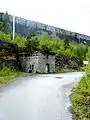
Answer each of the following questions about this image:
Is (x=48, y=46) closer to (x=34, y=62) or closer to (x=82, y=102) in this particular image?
(x=34, y=62)

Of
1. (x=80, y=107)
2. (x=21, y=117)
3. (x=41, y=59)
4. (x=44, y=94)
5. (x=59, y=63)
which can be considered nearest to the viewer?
(x=21, y=117)

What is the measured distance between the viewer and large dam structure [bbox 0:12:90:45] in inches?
2734

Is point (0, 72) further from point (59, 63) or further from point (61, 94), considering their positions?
point (59, 63)

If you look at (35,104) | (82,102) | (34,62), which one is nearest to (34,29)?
(34,62)

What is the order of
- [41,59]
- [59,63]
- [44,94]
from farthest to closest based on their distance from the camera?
1. [59,63]
2. [41,59]
3. [44,94]

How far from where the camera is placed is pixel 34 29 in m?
77.6

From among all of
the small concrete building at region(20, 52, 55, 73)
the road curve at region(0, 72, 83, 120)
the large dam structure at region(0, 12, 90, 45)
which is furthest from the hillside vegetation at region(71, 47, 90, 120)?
the large dam structure at region(0, 12, 90, 45)

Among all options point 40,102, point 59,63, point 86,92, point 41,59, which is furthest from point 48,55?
point 40,102

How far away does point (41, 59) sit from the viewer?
41250 mm

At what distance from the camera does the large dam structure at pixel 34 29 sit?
6944cm

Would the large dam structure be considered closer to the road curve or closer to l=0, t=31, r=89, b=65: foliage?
l=0, t=31, r=89, b=65: foliage

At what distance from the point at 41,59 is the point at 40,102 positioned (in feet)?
82.3

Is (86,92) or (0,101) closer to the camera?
(0,101)

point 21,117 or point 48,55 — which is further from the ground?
point 48,55
